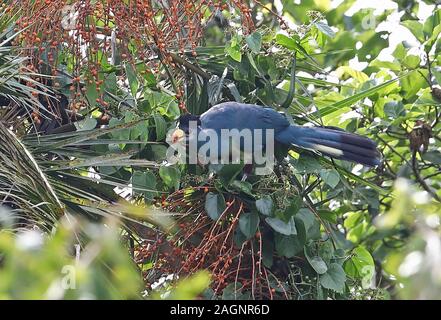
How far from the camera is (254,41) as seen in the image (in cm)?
310

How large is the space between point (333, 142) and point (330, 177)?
0.21 m

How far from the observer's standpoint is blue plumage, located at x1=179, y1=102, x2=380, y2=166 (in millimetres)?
3262

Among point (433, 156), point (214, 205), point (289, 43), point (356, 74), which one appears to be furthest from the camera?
point (433, 156)

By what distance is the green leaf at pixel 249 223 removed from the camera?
2.88 metres

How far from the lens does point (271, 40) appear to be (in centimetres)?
329

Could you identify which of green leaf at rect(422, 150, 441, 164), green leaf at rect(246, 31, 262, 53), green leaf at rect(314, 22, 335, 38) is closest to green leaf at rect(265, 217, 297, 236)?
green leaf at rect(246, 31, 262, 53)

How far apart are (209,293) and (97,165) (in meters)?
0.55

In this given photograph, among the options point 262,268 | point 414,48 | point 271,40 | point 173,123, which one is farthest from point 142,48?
point 414,48

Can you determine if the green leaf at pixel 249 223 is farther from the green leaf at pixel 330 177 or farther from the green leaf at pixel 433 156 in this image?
the green leaf at pixel 433 156

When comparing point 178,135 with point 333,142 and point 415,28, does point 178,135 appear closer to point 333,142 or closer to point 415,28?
point 333,142

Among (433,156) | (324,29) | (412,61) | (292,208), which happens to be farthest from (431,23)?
(292,208)

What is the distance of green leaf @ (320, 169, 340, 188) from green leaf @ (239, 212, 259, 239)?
32 centimetres

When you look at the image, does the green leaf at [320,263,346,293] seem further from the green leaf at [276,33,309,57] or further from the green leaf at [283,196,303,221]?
the green leaf at [276,33,309,57]
